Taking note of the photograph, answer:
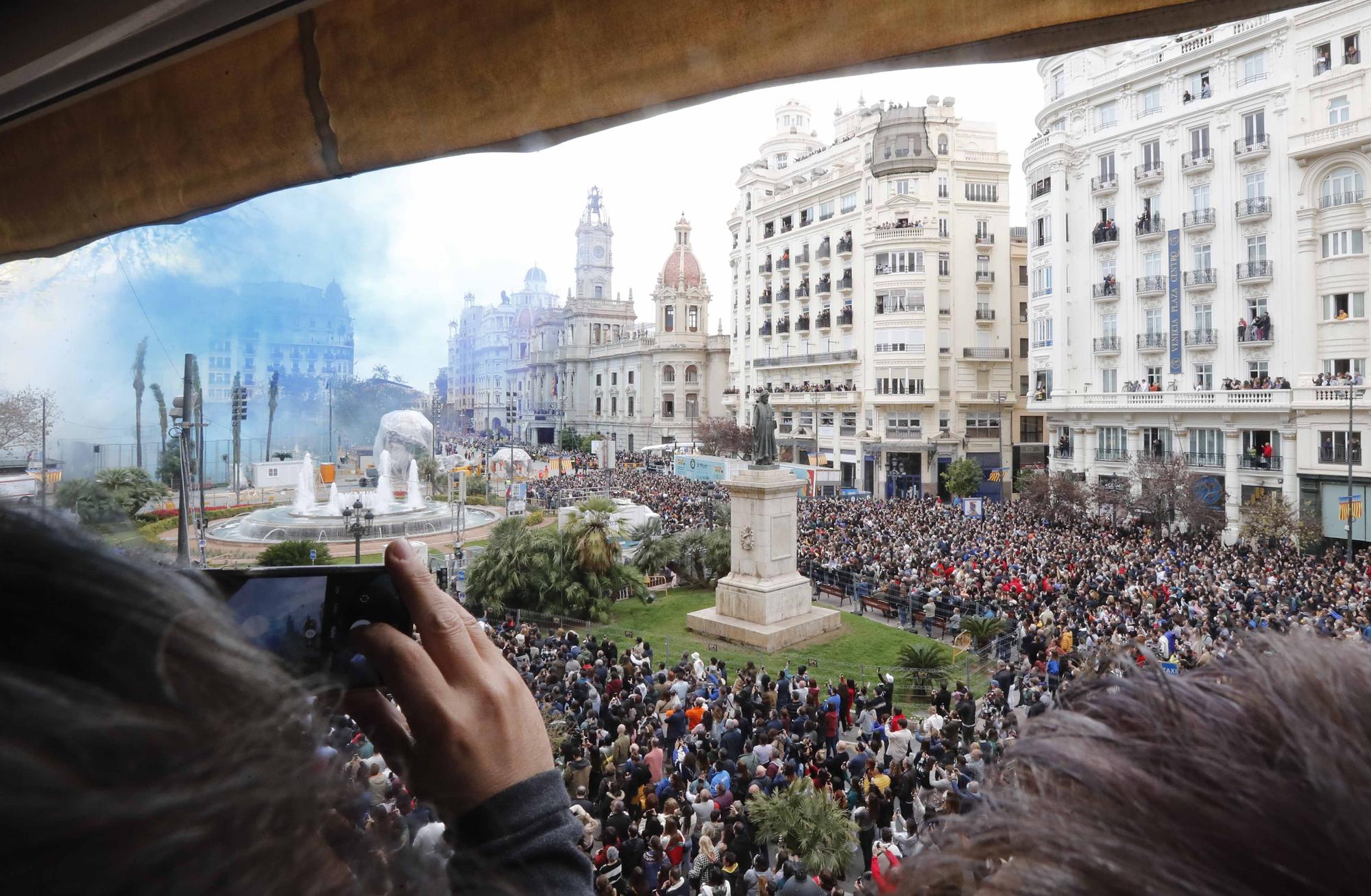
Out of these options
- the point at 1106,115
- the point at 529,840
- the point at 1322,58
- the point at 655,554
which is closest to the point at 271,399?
the point at 529,840

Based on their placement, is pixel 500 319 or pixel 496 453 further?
pixel 496 453

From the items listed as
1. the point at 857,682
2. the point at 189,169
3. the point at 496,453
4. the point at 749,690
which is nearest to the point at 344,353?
the point at 189,169

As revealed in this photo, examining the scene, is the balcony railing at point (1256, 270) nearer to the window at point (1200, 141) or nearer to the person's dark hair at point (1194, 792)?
the window at point (1200, 141)

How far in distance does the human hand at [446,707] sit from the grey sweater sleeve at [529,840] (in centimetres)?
2

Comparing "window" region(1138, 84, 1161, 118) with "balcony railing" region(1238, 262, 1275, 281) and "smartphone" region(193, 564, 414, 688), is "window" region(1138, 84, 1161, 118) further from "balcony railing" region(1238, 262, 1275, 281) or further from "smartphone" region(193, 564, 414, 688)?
"smartphone" region(193, 564, 414, 688)

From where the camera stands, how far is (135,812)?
1.30ft

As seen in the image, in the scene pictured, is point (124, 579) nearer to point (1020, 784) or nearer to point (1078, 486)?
point (1020, 784)

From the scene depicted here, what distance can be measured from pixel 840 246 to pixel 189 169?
3316cm

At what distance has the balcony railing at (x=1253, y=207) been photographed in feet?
63.5

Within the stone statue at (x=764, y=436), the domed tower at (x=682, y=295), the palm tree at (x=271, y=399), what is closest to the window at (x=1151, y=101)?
the stone statue at (x=764, y=436)

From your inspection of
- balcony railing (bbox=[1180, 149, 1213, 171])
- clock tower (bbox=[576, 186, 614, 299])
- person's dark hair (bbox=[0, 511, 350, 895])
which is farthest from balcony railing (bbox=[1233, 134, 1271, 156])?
clock tower (bbox=[576, 186, 614, 299])

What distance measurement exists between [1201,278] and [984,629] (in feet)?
47.7

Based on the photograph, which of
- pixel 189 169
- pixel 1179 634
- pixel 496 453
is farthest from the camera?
pixel 496 453

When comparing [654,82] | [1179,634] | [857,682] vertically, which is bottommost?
[857,682]
